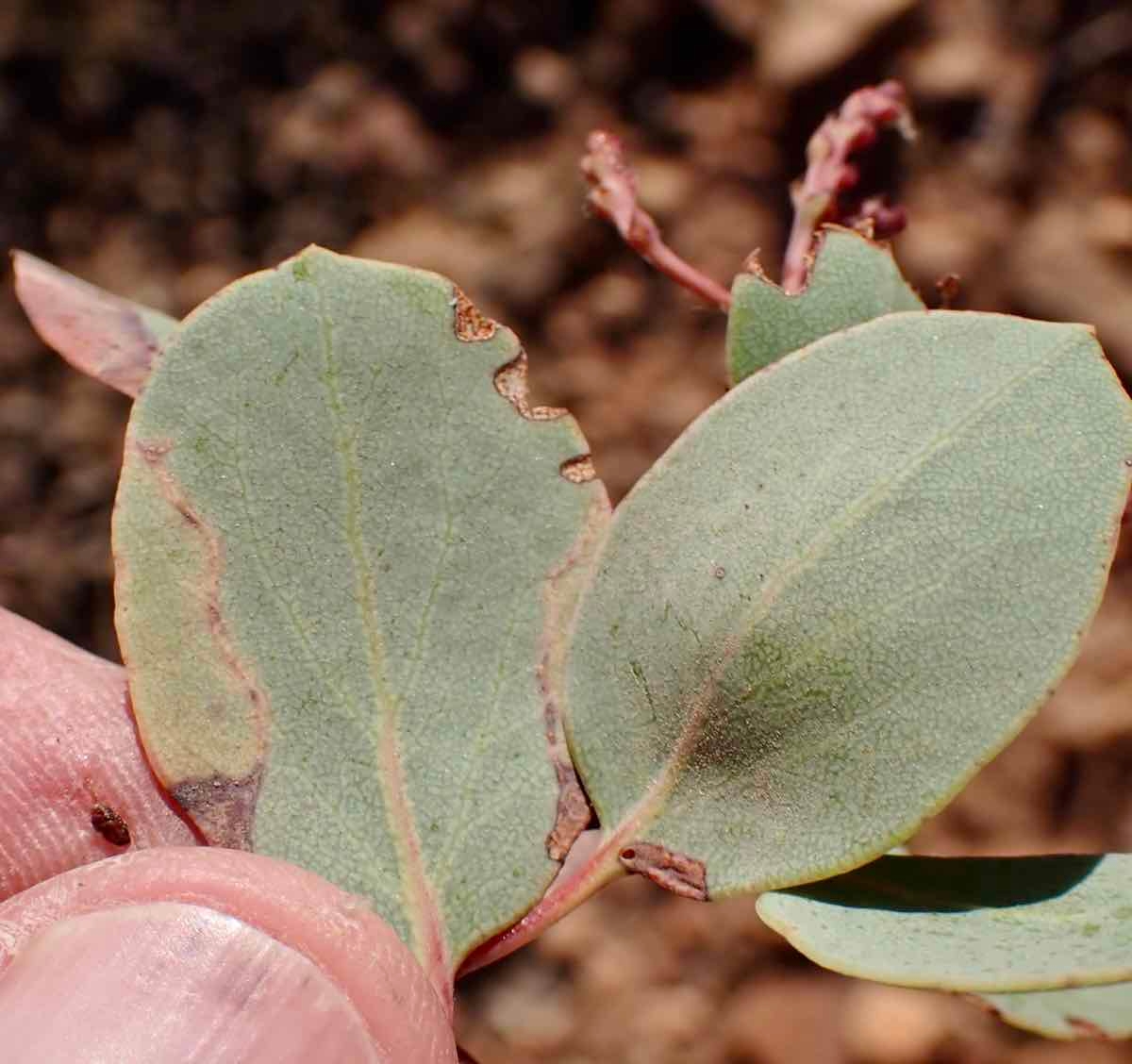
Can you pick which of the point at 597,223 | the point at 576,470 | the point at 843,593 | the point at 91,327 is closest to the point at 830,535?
the point at 843,593

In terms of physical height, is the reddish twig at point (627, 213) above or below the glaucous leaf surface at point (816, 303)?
above

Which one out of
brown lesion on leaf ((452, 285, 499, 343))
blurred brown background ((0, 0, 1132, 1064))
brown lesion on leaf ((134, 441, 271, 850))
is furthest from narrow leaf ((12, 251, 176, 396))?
blurred brown background ((0, 0, 1132, 1064))

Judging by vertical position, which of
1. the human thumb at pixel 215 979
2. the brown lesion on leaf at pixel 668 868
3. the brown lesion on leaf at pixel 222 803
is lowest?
the human thumb at pixel 215 979

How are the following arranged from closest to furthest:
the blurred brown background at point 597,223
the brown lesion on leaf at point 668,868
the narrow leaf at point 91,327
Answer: the brown lesion on leaf at point 668,868, the narrow leaf at point 91,327, the blurred brown background at point 597,223

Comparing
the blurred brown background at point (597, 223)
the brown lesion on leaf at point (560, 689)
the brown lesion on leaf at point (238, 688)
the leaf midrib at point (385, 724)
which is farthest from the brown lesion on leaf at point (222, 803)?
the blurred brown background at point (597, 223)

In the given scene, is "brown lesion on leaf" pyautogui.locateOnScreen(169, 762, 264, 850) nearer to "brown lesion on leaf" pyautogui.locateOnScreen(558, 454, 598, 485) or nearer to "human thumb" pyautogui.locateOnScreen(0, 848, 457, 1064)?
"human thumb" pyautogui.locateOnScreen(0, 848, 457, 1064)

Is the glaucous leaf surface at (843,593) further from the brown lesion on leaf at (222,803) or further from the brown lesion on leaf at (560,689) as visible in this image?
the brown lesion on leaf at (222,803)

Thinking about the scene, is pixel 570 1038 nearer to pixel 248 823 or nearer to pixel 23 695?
pixel 23 695
